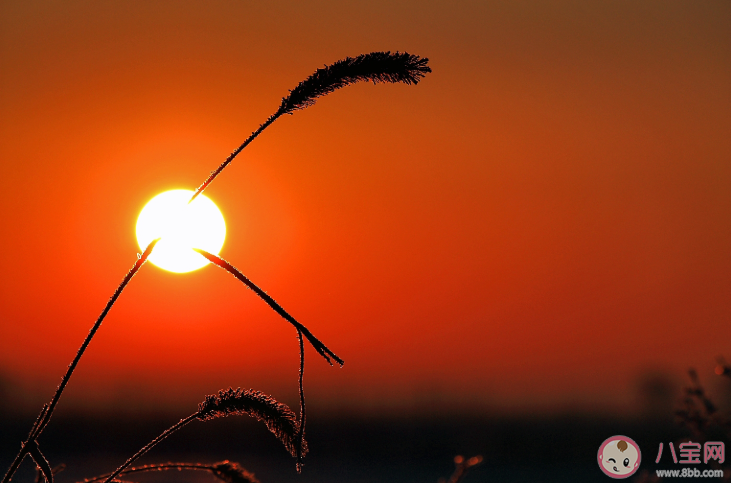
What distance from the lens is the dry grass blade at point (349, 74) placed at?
1240 mm

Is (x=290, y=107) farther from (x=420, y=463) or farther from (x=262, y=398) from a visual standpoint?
(x=420, y=463)

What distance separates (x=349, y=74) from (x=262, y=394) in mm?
782

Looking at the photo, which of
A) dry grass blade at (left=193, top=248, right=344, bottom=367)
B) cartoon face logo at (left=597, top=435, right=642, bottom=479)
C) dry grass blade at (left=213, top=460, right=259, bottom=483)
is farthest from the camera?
cartoon face logo at (left=597, top=435, right=642, bottom=479)

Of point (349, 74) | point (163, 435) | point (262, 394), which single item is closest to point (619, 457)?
point (262, 394)

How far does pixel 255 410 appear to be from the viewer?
1317mm

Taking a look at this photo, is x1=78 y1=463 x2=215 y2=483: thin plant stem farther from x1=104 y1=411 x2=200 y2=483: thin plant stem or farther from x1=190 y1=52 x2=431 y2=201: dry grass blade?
x1=190 y1=52 x2=431 y2=201: dry grass blade

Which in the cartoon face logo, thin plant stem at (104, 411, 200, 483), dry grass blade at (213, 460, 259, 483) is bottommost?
the cartoon face logo

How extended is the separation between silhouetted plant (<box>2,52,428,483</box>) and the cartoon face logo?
2.63 m

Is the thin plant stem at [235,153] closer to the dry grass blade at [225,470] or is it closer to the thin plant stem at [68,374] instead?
the thin plant stem at [68,374]

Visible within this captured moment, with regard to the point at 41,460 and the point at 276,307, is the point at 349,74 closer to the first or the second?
the point at 276,307

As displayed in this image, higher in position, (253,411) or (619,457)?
(253,411)

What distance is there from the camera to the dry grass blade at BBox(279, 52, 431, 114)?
124 cm

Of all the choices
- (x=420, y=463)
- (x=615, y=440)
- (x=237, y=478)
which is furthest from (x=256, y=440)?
(x=237, y=478)

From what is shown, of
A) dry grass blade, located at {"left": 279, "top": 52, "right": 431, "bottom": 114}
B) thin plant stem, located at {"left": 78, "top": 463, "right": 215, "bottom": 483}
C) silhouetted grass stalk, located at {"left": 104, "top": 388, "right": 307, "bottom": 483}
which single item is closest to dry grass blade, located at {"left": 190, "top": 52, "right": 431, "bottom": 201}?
dry grass blade, located at {"left": 279, "top": 52, "right": 431, "bottom": 114}
